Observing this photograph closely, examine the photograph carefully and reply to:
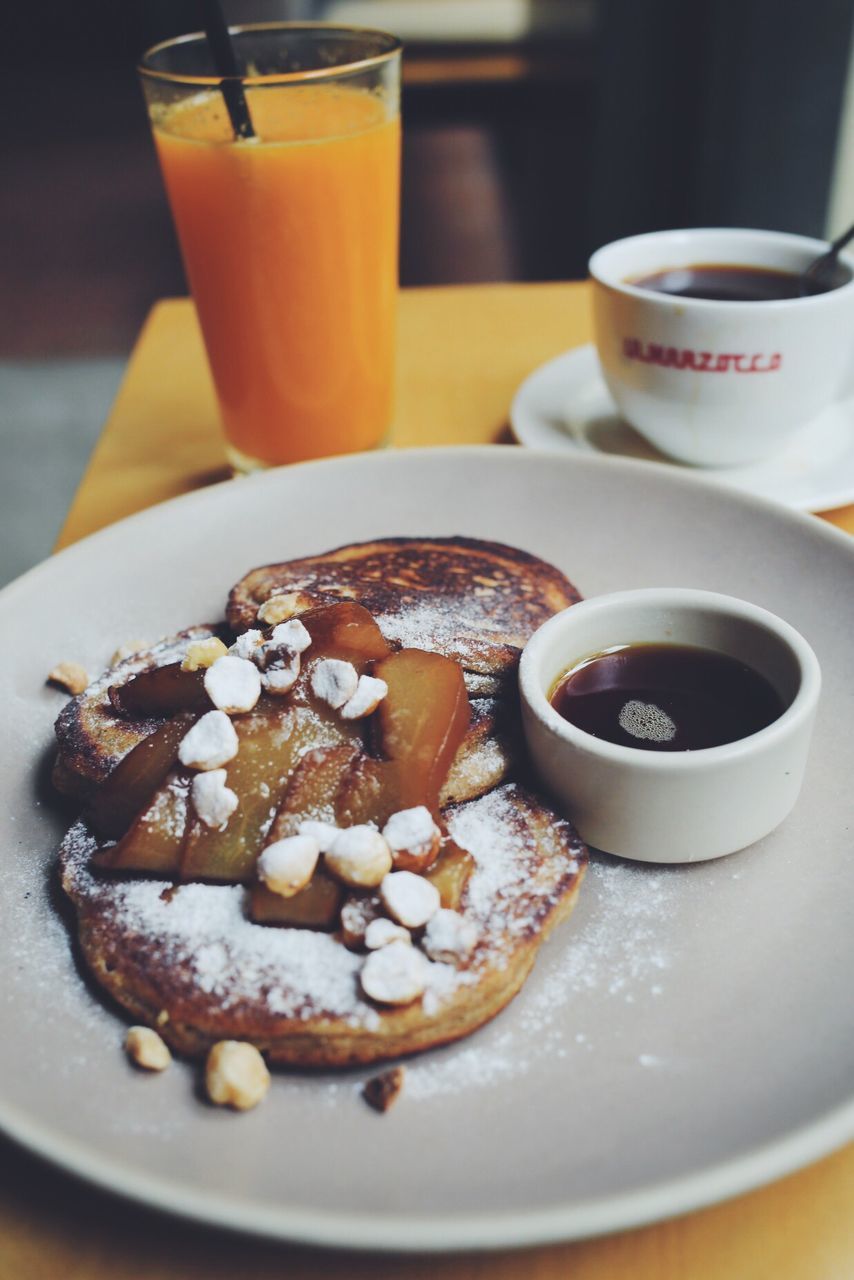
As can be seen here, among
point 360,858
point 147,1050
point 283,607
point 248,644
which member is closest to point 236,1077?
point 147,1050

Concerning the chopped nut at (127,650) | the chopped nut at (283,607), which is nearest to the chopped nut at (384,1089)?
the chopped nut at (283,607)

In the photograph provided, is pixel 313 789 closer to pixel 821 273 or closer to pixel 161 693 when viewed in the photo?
pixel 161 693

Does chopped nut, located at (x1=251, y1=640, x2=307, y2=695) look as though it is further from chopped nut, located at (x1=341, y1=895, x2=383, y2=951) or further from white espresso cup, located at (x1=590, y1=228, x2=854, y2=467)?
white espresso cup, located at (x1=590, y1=228, x2=854, y2=467)

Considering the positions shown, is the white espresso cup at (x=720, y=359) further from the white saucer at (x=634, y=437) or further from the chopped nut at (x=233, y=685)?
the chopped nut at (x=233, y=685)

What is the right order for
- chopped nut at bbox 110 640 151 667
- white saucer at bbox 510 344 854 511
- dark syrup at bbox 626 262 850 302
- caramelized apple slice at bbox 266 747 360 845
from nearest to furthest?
caramelized apple slice at bbox 266 747 360 845 → chopped nut at bbox 110 640 151 667 → white saucer at bbox 510 344 854 511 → dark syrup at bbox 626 262 850 302

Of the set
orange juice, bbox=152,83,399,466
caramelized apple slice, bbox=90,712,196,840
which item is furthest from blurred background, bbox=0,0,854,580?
caramelized apple slice, bbox=90,712,196,840

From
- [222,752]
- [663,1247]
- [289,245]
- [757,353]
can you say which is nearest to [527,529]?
[757,353]
